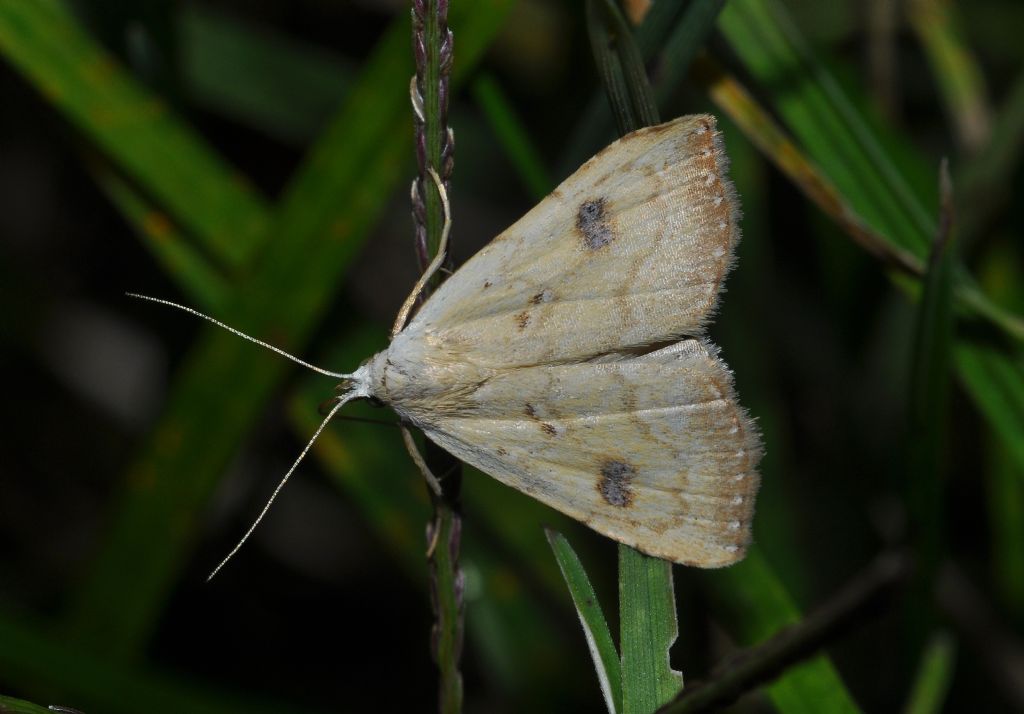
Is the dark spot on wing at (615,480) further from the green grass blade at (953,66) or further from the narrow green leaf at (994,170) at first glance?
the green grass blade at (953,66)

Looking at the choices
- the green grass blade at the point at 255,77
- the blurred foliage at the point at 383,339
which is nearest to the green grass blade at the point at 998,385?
the blurred foliage at the point at 383,339

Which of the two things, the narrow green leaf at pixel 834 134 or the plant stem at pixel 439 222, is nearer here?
the plant stem at pixel 439 222

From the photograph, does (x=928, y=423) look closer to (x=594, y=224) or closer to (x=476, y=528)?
(x=594, y=224)

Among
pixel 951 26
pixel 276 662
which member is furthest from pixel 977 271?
pixel 276 662

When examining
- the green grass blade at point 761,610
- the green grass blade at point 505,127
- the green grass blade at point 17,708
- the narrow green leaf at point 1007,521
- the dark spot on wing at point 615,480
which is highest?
the green grass blade at point 505,127

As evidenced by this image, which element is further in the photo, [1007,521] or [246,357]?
[1007,521]

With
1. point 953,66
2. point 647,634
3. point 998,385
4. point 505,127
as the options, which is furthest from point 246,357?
point 953,66
